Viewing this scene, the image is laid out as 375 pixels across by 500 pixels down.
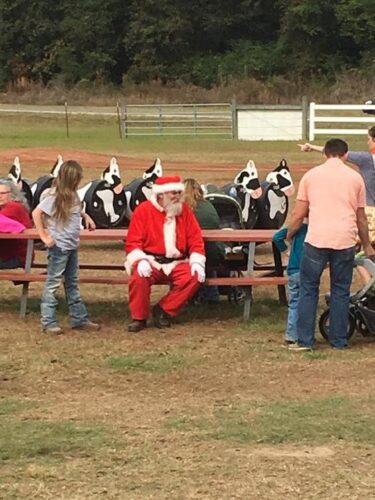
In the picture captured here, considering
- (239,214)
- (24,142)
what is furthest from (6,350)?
(24,142)

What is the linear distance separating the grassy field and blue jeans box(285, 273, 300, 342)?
0.13 metres

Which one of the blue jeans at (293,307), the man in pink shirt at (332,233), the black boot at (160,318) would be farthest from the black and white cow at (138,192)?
the man in pink shirt at (332,233)

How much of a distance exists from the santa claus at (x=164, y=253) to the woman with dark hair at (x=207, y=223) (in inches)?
16.6

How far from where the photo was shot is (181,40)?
221 feet

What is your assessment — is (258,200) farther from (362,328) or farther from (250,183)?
(362,328)

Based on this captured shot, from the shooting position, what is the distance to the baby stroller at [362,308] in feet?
27.6

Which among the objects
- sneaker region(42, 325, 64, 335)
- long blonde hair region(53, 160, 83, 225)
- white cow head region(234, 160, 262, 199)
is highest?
long blonde hair region(53, 160, 83, 225)

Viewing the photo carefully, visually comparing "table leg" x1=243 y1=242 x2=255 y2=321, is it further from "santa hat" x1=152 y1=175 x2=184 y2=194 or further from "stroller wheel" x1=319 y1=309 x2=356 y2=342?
"stroller wheel" x1=319 y1=309 x2=356 y2=342

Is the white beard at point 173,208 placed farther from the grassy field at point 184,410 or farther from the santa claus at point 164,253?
the grassy field at point 184,410

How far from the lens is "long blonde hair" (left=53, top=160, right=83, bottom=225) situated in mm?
8844

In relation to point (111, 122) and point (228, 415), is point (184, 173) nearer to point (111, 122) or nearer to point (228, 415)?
point (228, 415)

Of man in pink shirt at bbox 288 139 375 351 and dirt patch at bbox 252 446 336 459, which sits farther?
man in pink shirt at bbox 288 139 375 351

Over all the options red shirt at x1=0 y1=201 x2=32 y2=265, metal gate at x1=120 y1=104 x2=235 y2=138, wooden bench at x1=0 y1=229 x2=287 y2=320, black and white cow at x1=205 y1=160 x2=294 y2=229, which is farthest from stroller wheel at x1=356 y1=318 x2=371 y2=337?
metal gate at x1=120 y1=104 x2=235 y2=138

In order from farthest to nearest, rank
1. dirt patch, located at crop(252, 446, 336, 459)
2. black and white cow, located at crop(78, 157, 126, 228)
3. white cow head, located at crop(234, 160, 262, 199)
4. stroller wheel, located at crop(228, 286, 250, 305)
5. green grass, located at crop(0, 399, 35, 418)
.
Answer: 1. black and white cow, located at crop(78, 157, 126, 228)
2. white cow head, located at crop(234, 160, 262, 199)
3. stroller wheel, located at crop(228, 286, 250, 305)
4. green grass, located at crop(0, 399, 35, 418)
5. dirt patch, located at crop(252, 446, 336, 459)
